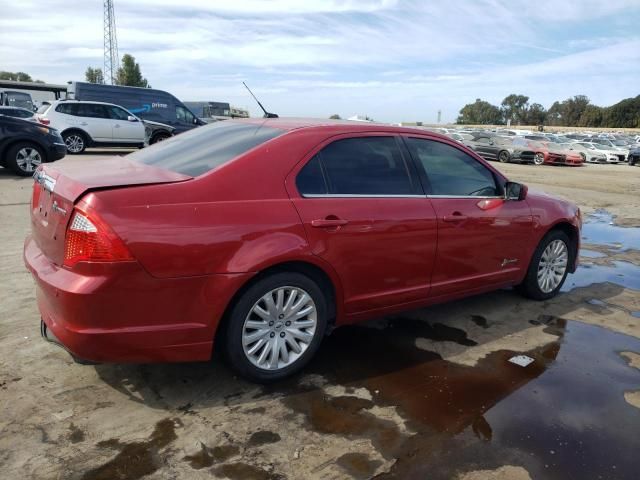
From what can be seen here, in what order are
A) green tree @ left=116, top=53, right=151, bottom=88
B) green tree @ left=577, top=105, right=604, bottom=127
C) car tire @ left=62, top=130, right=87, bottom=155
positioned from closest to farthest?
car tire @ left=62, top=130, right=87, bottom=155 < green tree @ left=116, top=53, right=151, bottom=88 < green tree @ left=577, top=105, right=604, bottom=127

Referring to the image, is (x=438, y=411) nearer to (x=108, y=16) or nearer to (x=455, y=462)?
(x=455, y=462)

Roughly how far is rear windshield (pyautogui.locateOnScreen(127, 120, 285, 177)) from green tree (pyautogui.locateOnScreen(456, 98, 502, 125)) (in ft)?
460

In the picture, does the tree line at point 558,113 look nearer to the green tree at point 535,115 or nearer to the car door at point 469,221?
the green tree at point 535,115

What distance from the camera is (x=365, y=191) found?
11.8ft

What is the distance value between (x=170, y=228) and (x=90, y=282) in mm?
481

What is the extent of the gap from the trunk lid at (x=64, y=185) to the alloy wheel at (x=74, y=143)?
14436mm

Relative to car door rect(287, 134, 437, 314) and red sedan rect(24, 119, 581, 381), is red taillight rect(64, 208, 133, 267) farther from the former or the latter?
car door rect(287, 134, 437, 314)

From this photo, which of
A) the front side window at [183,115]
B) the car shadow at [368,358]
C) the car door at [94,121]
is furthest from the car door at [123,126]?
the car shadow at [368,358]

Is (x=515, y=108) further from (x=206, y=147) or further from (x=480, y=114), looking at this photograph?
(x=206, y=147)

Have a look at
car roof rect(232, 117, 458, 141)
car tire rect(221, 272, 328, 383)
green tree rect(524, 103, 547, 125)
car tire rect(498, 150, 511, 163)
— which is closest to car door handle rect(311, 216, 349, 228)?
car tire rect(221, 272, 328, 383)

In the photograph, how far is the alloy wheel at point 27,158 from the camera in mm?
11228

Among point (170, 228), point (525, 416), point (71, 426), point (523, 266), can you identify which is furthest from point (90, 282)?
point (523, 266)

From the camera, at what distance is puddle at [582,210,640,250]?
8.16 meters

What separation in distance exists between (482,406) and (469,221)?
1.49 meters
